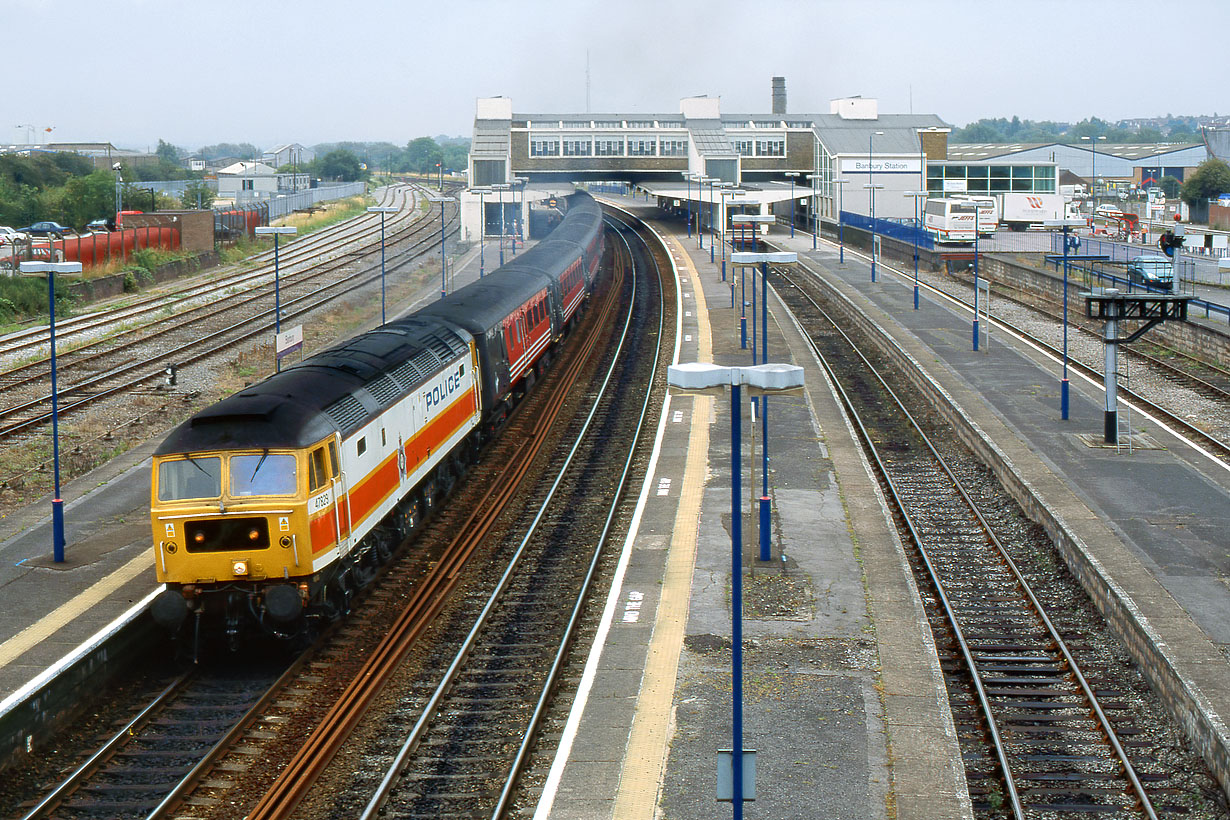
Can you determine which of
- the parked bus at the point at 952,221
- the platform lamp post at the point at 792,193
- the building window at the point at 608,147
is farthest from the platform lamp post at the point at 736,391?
the building window at the point at 608,147

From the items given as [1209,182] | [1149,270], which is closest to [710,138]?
[1209,182]

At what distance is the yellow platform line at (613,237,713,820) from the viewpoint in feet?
41.7

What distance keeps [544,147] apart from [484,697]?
263 ft

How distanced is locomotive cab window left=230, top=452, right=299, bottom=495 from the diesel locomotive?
14 mm

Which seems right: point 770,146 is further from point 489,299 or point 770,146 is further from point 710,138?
point 489,299

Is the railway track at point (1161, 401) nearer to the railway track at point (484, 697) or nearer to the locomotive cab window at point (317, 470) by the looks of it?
the railway track at point (484, 697)

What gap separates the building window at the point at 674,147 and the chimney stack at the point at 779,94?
140 feet

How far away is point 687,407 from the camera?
3319 cm

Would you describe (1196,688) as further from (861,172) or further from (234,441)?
(861,172)

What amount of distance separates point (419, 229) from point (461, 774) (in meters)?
81.9

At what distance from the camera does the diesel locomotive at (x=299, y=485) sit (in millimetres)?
15688

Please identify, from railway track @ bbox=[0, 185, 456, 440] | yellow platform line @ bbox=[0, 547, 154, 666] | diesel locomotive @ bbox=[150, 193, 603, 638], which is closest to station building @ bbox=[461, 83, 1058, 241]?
railway track @ bbox=[0, 185, 456, 440]

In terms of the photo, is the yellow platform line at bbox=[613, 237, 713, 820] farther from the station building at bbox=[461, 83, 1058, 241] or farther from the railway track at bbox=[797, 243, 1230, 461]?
the station building at bbox=[461, 83, 1058, 241]

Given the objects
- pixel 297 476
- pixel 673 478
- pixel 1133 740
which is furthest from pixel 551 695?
pixel 673 478
